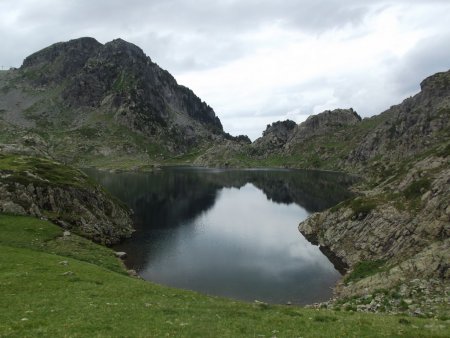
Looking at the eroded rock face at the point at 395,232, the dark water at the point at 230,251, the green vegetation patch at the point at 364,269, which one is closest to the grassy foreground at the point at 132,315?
the dark water at the point at 230,251

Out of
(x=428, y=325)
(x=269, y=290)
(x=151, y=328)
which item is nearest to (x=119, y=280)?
(x=151, y=328)

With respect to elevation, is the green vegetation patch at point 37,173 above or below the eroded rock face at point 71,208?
above

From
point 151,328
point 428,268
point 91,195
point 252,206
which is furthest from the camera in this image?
point 252,206

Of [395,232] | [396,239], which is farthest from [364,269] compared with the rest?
[395,232]

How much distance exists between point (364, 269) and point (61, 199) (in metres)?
68.5

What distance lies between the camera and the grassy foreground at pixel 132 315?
25047 millimetres

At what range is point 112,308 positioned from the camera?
103ft

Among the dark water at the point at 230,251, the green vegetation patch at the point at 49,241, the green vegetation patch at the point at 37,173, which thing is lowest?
the dark water at the point at 230,251

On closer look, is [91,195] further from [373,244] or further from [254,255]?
[373,244]

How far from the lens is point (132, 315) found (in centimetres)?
2950

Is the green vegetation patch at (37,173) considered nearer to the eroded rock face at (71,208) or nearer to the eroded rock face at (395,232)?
the eroded rock face at (71,208)

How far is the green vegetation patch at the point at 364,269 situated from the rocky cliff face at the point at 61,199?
52.7 metres

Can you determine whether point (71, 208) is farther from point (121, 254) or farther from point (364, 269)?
point (364, 269)

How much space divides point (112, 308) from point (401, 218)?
67.5 m
